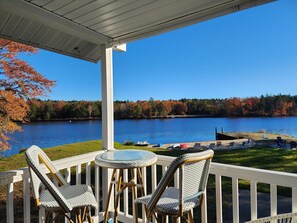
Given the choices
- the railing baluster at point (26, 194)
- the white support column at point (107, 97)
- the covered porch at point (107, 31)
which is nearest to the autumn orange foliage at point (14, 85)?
the covered porch at point (107, 31)

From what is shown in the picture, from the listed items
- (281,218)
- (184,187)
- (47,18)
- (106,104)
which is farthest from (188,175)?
(47,18)

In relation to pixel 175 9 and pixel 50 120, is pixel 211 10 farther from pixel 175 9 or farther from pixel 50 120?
pixel 50 120

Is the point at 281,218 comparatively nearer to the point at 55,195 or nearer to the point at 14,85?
the point at 55,195

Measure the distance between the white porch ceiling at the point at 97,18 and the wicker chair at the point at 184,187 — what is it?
1.44m

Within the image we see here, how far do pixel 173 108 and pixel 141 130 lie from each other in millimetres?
2618

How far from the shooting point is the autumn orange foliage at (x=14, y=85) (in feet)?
24.6

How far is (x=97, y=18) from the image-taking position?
2.60 m

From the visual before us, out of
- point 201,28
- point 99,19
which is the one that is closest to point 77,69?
point 201,28

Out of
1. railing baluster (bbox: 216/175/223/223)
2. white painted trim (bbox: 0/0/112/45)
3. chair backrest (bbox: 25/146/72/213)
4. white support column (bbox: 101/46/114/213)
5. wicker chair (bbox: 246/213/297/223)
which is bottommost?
railing baluster (bbox: 216/175/223/223)

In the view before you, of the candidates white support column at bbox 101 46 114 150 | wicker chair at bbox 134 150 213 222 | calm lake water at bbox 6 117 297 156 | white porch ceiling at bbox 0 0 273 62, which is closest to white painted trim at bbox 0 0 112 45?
white porch ceiling at bbox 0 0 273 62

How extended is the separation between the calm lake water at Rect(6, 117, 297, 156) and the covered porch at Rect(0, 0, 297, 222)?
328 centimetres

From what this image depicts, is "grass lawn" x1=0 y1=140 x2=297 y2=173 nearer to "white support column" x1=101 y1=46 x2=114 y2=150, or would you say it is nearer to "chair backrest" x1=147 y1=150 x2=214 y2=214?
"white support column" x1=101 y1=46 x2=114 y2=150

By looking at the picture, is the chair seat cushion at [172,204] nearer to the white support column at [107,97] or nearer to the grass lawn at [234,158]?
the white support column at [107,97]

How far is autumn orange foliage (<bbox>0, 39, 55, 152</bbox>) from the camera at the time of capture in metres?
7.49
